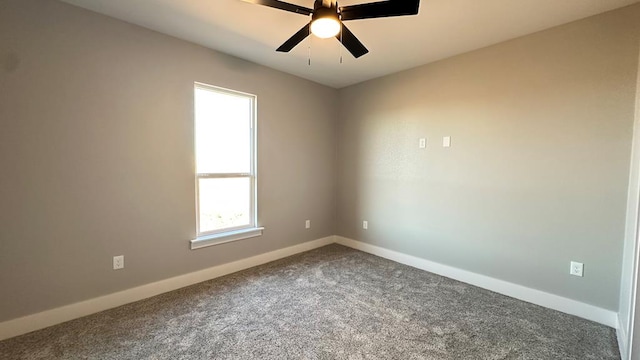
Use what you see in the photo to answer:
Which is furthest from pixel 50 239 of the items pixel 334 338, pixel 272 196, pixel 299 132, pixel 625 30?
pixel 625 30

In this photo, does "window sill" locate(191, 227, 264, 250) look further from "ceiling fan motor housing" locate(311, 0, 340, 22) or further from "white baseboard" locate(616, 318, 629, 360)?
"white baseboard" locate(616, 318, 629, 360)

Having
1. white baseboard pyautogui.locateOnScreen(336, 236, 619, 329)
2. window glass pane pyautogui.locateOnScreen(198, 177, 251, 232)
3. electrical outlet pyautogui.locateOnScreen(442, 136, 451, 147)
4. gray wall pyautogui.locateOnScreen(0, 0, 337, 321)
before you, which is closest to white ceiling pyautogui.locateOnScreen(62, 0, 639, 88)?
gray wall pyautogui.locateOnScreen(0, 0, 337, 321)

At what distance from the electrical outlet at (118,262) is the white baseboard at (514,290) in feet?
9.72

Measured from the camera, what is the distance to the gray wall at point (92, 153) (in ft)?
6.36

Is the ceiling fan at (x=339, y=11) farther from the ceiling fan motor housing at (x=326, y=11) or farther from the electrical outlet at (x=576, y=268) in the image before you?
the electrical outlet at (x=576, y=268)

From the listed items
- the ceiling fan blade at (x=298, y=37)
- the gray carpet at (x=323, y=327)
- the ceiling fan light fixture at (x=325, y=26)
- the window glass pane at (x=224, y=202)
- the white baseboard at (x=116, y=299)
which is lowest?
the gray carpet at (x=323, y=327)

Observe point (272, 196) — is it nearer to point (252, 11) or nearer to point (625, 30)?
point (252, 11)

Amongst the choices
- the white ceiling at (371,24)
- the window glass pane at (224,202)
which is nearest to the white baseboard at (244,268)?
the window glass pane at (224,202)

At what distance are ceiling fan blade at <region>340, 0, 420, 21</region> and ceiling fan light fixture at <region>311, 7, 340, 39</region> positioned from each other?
0.40ft

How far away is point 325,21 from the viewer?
164 centimetres

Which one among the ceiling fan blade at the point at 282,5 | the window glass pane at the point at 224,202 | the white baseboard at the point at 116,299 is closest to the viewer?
the ceiling fan blade at the point at 282,5

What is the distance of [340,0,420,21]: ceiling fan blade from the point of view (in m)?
1.55

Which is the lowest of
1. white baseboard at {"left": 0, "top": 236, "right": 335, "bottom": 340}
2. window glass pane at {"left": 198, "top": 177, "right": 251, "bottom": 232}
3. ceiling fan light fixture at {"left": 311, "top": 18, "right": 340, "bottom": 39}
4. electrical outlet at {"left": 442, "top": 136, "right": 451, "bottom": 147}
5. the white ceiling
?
white baseboard at {"left": 0, "top": 236, "right": 335, "bottom": 340}

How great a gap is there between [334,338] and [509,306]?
1685mm
